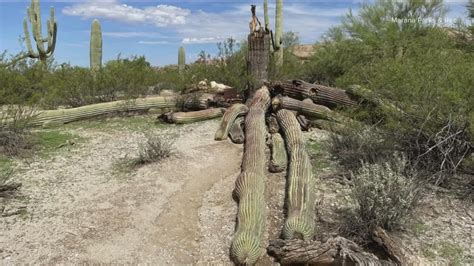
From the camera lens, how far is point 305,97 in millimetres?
9055

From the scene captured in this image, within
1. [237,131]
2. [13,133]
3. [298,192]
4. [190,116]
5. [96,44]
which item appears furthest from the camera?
[96,44]

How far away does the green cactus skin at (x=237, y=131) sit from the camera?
7.82 meters

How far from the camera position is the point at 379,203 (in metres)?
4.51

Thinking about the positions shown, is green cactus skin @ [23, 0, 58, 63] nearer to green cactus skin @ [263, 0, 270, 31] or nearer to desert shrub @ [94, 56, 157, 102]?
desert shrub @ [94, 56, 157, 102]

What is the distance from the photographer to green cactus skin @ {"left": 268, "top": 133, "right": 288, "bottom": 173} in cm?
636

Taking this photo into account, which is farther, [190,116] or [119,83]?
[119,83]

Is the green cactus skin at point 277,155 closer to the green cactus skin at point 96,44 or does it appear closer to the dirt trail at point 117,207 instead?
the dirt trail at point 117,207

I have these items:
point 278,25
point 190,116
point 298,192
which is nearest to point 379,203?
point 298,192

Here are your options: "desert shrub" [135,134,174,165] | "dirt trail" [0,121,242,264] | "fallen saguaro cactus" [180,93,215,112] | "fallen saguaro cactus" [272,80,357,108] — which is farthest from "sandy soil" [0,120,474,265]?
"fallen saguaro cactus" [180,93,215,112]

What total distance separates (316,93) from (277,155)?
9.24ft

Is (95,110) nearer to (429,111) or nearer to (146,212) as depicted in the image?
(146,212)

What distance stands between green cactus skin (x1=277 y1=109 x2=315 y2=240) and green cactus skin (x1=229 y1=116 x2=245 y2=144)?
85cm

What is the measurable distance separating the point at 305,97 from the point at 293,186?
3.96 meters

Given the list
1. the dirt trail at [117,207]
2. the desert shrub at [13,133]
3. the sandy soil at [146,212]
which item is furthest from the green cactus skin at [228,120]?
the desert shrub at [13,133]
